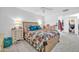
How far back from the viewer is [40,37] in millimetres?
2240

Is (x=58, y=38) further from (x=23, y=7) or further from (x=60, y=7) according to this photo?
(x=23, y=7)

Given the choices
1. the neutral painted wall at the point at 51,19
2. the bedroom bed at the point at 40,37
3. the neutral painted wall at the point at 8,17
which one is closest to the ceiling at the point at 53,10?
the neutral painted wall at the point at 51,19

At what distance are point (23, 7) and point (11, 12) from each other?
30cm

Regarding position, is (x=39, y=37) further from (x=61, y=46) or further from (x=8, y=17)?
(x=8, y=17)

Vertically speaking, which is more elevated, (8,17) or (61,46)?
(8,17)

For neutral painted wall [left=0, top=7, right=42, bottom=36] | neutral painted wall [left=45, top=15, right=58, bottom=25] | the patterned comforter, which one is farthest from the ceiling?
the patterned comforter

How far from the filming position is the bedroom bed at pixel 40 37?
2213mm

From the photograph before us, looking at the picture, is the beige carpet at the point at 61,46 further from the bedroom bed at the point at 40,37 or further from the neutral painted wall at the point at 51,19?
the neutral painted wall at the point at 51,19

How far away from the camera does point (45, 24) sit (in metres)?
2.23

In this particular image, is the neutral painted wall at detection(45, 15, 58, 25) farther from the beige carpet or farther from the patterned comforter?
the beige carpet

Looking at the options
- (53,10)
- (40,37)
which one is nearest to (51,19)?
(53,10)

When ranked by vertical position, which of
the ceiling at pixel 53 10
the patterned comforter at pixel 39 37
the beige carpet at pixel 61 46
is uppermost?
the ceiling at pixel 53 10
